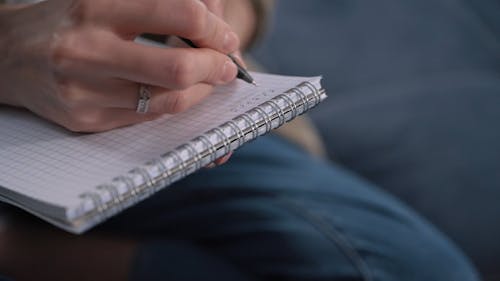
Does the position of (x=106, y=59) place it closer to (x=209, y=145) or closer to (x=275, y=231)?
(x=209, y=145)

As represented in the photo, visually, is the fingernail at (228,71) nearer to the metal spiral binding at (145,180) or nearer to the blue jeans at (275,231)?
the metal spiral binding at (145,180)

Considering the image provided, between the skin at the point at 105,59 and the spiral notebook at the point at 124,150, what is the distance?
1 cm

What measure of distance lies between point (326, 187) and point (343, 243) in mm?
81

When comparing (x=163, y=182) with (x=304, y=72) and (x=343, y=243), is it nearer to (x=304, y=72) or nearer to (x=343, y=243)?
(x=343, y=243)

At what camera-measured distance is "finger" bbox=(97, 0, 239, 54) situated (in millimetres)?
413

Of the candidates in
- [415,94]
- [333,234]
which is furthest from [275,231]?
[415,94]

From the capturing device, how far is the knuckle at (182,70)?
42 cm

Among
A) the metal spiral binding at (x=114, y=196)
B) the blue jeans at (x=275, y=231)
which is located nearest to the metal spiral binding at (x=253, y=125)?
the metal spiral binding at (x=114, y=196)

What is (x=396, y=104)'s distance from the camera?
1.16m

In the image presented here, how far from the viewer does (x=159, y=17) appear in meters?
0.42

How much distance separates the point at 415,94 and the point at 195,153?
85 cm

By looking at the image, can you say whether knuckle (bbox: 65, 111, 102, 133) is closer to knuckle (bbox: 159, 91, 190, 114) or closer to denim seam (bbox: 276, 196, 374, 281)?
knuckle (bbox: 159, 91, 190, 114)

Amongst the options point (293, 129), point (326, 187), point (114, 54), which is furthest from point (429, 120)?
point (114, 54)

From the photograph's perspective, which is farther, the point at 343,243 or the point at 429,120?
the point at 429,120
